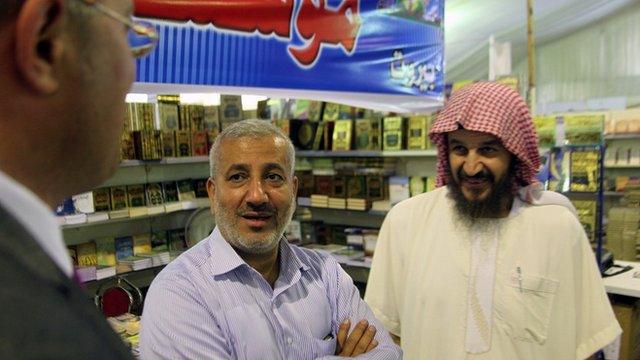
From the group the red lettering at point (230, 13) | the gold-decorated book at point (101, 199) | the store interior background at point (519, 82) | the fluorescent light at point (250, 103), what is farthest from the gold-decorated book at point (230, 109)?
the red lettering at point (230, 13)

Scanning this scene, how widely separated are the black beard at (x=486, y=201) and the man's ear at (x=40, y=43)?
5.30ft

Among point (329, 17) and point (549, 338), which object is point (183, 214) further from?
point (549, 338)

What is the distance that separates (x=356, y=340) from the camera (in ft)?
4.87

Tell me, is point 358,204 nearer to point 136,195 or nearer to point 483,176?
point 136,195

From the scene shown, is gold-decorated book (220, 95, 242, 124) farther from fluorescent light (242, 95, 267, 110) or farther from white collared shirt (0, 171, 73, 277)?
white collared shirt (0, 171, 73, 277)

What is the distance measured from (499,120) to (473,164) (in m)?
0.18

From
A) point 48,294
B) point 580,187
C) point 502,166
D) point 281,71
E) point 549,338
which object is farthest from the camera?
point 580,187

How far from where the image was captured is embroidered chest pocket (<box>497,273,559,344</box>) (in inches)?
68.4

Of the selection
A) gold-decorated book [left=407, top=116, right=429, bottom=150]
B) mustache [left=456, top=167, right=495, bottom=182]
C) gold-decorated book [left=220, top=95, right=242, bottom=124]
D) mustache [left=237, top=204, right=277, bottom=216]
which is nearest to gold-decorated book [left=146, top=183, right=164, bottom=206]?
gold-decorated book [left=220, top=95, right=242, bottom=124]

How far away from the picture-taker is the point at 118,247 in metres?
3.88

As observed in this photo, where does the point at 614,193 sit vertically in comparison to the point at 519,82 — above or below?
below

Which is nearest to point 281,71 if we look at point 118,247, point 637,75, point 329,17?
point 329,17

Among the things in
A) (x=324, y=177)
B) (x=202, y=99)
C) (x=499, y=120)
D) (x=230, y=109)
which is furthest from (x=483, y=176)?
(x=202, y=99)

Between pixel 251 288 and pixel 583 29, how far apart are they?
868 centimetres
